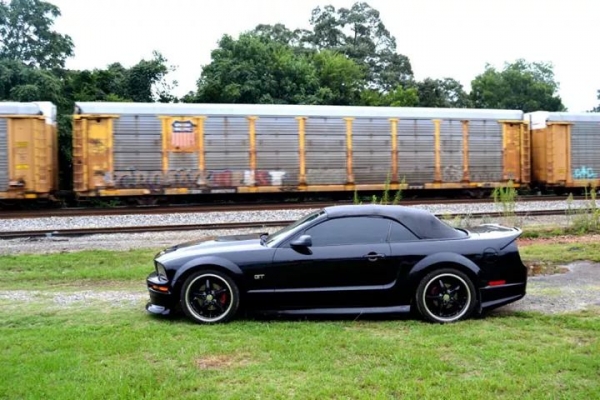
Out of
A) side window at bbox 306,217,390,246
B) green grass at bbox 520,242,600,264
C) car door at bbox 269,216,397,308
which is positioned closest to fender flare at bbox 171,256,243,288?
car door at bbox 269,216,397,308

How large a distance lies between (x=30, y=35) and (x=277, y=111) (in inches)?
766

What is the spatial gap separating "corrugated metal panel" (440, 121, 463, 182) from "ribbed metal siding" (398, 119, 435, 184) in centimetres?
43

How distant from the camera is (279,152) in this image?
19.7 metres

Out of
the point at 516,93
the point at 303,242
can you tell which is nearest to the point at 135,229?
the point at 303,242

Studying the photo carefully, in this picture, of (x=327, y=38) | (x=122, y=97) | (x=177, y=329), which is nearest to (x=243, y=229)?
(x=177, y=329)

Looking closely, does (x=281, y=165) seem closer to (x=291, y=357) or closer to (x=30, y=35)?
(x=291, y=357)

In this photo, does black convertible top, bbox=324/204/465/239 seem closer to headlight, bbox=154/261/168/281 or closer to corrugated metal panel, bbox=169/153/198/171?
headlight, bbox=154/261/168/281

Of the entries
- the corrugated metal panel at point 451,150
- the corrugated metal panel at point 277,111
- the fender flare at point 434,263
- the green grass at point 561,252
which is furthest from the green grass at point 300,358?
the corrugated metal panel at point 451,150

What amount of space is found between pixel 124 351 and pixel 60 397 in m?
1.08

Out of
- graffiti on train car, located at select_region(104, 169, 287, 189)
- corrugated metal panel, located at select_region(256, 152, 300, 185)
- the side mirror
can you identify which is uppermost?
corrugated metal panel, located at select_region(256, 152, 300, 185)

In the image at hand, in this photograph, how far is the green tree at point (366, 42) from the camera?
5819cm

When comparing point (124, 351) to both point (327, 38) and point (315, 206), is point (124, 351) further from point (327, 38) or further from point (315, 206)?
point (327, 38)

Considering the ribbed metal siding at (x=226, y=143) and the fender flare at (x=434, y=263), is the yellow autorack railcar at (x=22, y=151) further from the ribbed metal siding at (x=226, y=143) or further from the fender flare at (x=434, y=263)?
the fender flare at (x=434, y=263)

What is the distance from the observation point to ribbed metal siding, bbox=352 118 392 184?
2033 cm
